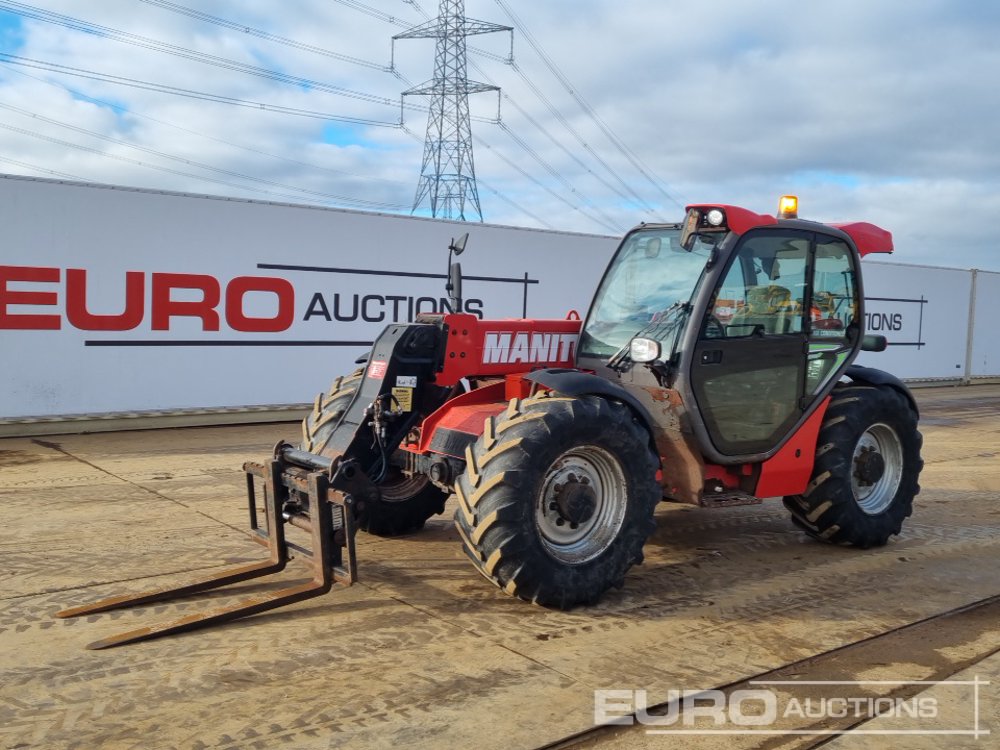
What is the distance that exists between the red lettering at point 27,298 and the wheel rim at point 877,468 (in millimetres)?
8250

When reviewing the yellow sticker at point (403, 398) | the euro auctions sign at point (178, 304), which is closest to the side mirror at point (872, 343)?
the yellow sticker at point (403, 398)

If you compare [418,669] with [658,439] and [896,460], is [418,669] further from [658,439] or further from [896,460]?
[896,460]

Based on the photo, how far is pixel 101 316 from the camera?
10211 millimetres

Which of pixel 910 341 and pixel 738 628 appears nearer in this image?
pixel 738 628

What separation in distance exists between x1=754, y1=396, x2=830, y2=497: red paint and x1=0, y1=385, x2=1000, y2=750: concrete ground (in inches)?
18.9

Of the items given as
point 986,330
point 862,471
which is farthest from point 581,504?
point 986,330

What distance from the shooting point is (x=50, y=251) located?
9898 mm

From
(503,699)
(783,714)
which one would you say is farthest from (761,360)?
(503,699)

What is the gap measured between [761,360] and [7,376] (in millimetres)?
7998

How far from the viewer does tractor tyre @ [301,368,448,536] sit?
559 centimetres

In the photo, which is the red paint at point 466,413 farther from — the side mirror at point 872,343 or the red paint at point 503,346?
the side mirror at point 872,343

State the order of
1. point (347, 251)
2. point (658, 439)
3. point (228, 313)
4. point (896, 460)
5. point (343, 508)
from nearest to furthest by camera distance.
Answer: point (343, 508) → point (658, 439) → point (896, 460) → point (228, 313) → point (347, 251)

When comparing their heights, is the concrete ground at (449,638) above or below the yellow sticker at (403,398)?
below

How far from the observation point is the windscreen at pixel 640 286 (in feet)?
17.9
